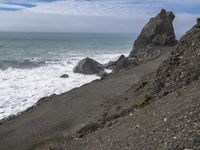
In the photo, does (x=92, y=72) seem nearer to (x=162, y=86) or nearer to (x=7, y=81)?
(x=7, y=81)

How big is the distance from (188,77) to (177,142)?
238 inches

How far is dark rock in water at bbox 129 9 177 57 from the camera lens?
47812mm

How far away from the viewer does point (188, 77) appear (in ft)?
47.3

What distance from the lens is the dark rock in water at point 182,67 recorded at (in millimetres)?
14531

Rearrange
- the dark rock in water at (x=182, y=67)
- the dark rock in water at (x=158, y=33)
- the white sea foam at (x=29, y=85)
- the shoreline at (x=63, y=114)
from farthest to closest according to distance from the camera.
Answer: the dark rock in water at (x=158, y=33)
the white sea foam at (x=29, y=85)
the shoreline at (x=63, y=114)
the dark rock in water at (x=182, y=67)

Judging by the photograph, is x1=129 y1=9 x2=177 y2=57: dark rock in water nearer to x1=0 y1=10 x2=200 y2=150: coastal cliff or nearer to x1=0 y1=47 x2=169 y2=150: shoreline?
x1=0 y1=10 x2=200 y2=150: coastal cliff

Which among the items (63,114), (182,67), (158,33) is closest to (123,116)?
(182,67)

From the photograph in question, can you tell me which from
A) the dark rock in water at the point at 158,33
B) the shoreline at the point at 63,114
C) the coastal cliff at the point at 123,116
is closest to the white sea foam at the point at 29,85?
the shoreline at the point at 63,114

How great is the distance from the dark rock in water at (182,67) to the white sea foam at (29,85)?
37.0 feet

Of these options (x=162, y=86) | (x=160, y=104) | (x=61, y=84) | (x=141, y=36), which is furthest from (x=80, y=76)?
(x=160, y=104)

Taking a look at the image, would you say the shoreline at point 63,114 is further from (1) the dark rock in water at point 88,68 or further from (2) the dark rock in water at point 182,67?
(1) the dark rock in water at point 88,68

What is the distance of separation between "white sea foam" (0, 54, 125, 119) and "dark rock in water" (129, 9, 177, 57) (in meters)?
11.6

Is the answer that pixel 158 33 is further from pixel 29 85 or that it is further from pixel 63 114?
pixel 63 114

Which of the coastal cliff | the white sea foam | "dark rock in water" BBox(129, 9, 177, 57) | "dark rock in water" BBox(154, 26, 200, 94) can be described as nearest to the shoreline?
the coastal cliff
